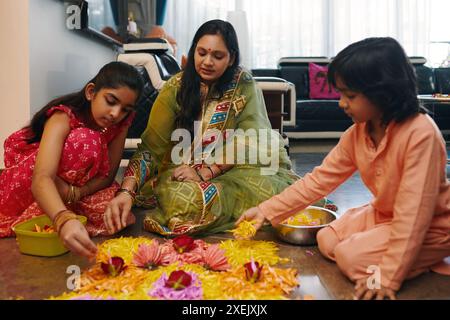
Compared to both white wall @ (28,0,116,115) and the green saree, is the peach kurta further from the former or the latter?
white wall @ (28,0,116,115)

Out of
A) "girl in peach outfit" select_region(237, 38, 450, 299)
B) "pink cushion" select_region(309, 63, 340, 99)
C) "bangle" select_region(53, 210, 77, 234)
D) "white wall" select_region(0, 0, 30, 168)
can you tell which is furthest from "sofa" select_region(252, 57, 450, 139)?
"bangle" select_region(53, 210, 77, 234)

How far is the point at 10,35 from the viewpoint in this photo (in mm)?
2064

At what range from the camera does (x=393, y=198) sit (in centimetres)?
115

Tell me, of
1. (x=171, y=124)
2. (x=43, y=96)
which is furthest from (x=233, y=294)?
(x=43, y=96)

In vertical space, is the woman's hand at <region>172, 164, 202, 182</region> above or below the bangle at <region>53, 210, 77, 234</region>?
above

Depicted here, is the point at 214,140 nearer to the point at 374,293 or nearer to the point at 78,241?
the point at 78,241

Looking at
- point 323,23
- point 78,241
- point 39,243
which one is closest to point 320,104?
point 323,23

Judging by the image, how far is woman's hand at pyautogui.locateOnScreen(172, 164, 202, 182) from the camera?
1.64 meters

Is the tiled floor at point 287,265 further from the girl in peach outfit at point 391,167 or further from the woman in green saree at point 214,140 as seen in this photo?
the woman in green saree at point 214,140

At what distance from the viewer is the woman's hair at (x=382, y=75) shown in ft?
3.40

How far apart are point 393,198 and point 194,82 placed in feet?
3.00

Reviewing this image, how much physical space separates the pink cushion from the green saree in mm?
3296

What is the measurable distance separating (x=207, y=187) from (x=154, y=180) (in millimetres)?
406

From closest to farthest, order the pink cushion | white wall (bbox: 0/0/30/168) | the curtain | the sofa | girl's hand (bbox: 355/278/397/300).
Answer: girl's hand (bbox: 355/278/397/300) → white wall (bbox: 0/0/30/168) → the sofa → the pink cushion → the curtain
